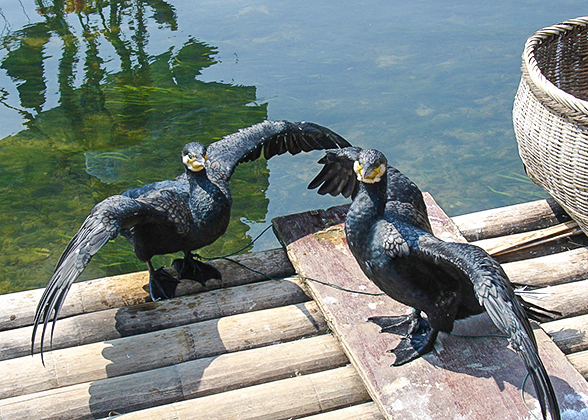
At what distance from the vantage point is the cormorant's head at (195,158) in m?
3.07

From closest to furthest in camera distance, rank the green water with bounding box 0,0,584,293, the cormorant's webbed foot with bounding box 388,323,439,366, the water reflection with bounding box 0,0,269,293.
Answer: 1. the cormorant's webbed foot with bounding box 388,323,439,366
2. the water reflection with bounding box 0,0,269,293
3. the green water with bounding box 0,0,584,293

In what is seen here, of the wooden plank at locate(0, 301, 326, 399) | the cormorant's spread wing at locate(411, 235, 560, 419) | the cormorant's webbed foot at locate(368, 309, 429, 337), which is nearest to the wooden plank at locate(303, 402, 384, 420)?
the cormorant's webbed foot at locate(368, 309, 429, 337)

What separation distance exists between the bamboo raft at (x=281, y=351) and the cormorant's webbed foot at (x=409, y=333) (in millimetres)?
43

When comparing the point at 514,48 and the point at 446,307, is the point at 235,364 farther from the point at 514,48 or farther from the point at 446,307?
the point at 514,48

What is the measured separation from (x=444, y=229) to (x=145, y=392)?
6.09ft

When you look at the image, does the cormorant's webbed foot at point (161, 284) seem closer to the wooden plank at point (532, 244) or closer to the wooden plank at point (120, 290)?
the wooden plank at point (120, 290)

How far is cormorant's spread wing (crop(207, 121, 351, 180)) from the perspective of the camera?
11.2ft

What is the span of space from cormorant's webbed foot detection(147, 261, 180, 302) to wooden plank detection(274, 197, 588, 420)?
75 cm

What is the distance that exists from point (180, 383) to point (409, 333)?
1.05m

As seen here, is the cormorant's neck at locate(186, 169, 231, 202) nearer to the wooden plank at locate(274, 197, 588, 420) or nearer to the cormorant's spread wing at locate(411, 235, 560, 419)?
the wooden plank at locate(274, 197, 588, 420)

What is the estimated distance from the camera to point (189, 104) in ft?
20.9

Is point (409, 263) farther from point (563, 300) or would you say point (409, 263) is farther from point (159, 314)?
point (159, 314)

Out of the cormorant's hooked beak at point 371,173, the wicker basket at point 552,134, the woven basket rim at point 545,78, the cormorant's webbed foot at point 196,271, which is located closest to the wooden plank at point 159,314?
the cormorant's webbed foot at point 196,271

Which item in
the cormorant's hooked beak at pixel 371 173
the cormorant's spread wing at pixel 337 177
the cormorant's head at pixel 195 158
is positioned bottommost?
the cormorant's spread wing at pixel 337 177
